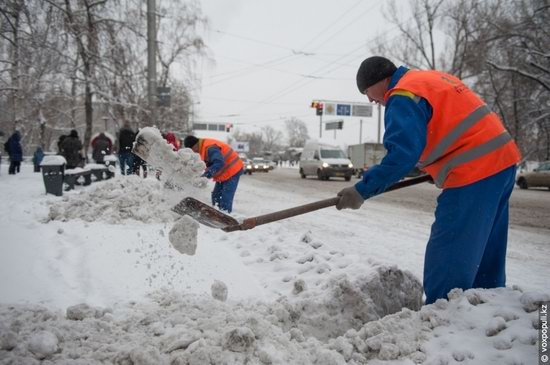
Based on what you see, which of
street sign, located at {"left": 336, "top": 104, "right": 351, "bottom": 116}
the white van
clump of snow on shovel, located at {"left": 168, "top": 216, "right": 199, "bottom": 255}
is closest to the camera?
clump of snow on shovel, located at {"left": 168, "top": 216, "right": 199, "bottom": 255}

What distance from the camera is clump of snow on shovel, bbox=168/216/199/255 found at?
8.91ft

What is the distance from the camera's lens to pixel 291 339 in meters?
2.18

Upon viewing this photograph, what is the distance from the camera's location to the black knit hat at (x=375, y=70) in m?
2.51

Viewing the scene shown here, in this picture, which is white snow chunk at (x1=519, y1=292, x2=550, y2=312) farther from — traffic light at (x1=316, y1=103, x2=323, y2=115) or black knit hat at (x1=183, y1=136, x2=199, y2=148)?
traffic light at (x1=316, y1=103, x2=323, y2=115)

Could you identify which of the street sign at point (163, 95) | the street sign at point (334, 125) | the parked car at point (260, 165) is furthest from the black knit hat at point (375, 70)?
the street sign at point (334, 125)

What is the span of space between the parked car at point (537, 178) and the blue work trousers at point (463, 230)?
55.1 feet

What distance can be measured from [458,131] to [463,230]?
0.54 metres

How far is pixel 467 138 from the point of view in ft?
7.25

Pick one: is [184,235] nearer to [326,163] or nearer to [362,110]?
[326,163]

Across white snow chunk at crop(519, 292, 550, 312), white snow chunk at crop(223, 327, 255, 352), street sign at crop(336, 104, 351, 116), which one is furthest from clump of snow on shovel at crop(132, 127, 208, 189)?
street sign at crop(336, 104, 351, 116)

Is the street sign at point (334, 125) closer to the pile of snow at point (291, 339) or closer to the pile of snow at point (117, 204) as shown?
the pile of snow at point (117, 204)

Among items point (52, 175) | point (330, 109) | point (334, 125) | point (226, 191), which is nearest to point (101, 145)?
point (52, 175)

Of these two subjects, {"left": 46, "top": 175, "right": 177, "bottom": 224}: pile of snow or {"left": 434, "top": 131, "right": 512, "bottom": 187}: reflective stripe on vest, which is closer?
{"left": 434, "top": 131, "right": 512, "bottom": 187}: reflective stripe on vest

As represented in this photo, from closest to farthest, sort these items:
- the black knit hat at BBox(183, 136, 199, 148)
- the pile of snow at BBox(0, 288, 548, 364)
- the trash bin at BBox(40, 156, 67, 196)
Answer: the pile of snow at BBox(0, 288, 548, 364) < the black knit hat at BBox(183, 136, 199, 148) < the trash bin at BBox(40, 156, 67, 196)
